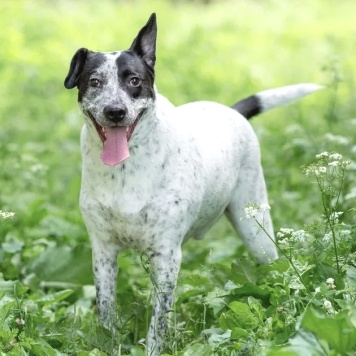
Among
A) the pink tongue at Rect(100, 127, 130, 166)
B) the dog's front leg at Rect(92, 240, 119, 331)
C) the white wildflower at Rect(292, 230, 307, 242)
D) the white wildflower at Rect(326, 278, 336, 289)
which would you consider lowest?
the dog's front leg at Rect(92, 240, 119, 331)

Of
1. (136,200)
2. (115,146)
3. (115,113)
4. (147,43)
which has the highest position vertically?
(147,43)

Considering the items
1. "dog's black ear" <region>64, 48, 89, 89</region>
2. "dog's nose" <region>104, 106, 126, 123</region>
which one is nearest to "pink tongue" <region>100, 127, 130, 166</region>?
"dog's nose" <region>104, 106, 126, 123</region>

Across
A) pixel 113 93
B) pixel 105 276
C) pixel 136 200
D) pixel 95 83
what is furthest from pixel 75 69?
pixel 105 276

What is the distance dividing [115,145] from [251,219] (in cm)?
140

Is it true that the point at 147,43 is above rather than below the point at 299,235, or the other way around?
above

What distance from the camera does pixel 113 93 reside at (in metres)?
4.86

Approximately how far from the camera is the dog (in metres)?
4.90

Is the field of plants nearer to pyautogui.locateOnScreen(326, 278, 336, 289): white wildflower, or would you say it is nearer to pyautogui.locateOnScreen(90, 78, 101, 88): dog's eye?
pyautogui.locateOnScreen(326, 278, 336, 289): white wildflower

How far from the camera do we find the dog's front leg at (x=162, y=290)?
5.05 m

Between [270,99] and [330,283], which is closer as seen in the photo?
[330,283]

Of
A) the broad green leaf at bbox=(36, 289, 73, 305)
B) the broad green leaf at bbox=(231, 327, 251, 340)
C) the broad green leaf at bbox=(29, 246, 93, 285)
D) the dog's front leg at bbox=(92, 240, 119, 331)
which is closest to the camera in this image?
the broad green leaf at bbox=(231, 327, 251, 340)

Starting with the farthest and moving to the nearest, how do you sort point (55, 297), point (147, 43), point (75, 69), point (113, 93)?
1. point (55, 297)
2. point (147, 43)
3. point (75, 69)
4. point (113, 93)

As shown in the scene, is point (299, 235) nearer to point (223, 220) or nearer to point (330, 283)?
point (330, 283)

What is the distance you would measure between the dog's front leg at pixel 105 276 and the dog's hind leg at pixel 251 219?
0.99m
